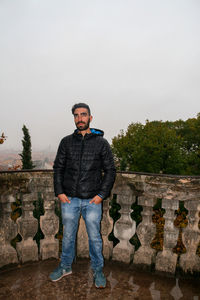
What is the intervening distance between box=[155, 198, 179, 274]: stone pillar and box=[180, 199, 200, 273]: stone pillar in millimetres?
138

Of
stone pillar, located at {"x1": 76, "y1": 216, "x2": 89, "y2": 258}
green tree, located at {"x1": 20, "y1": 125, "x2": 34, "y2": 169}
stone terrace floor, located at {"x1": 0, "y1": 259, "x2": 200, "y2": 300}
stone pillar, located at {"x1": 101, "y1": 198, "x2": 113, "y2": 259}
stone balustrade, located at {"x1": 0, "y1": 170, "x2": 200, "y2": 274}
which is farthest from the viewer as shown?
green tree, located at {"x1": 20, "y1": 125, "x2": 34, "y2": 169}

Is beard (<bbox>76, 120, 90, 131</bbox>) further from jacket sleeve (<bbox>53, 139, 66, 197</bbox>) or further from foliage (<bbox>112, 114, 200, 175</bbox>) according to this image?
foliage (<bbox>112, 114, 200, 175</bbox>)

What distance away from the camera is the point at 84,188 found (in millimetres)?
2967

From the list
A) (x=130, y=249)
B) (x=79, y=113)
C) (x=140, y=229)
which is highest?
(x=79, y=113)

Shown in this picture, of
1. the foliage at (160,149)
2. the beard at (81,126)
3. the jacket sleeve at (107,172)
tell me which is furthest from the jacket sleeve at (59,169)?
the foliage at (160,149)

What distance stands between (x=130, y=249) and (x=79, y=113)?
2301 millimetres

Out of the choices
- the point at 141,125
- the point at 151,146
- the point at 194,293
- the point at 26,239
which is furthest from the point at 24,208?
the point at 141,125

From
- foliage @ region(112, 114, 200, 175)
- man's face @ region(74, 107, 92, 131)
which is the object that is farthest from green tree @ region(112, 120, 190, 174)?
man's face @ region(74, 107, 92, 131)

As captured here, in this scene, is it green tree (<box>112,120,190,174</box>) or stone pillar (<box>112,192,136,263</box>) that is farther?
green tree (<box>112,120,190,174</box>)

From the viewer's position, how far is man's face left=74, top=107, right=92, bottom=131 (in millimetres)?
3182

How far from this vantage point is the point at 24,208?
3.20 meters

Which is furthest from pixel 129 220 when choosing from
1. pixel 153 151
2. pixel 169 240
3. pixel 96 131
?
pixel 153 151

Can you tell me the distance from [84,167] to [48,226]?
1.21 metres

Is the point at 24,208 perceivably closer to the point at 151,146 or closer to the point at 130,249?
the point at 130,249
